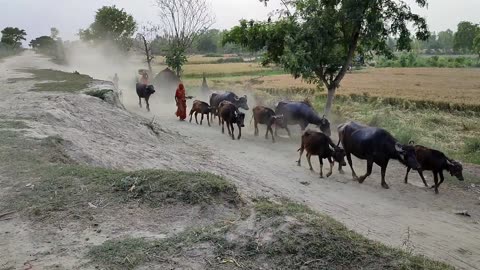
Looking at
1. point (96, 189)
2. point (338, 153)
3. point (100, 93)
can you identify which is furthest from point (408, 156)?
point (100, 93)

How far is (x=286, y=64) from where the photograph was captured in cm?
1794

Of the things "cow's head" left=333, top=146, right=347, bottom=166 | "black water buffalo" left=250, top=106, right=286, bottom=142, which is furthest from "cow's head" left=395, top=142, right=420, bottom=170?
"black water buffalo" left=250, top=106, right=286, bottom=142

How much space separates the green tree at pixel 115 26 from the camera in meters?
48.8

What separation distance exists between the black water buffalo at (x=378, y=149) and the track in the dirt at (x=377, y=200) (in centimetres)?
70

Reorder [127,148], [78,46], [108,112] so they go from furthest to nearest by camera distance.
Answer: [78,46] → [108,112] → [127,148]

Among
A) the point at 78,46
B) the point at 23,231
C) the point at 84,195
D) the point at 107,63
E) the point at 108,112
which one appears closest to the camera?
the point at 23,231

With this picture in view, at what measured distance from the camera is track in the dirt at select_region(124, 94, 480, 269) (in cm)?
871

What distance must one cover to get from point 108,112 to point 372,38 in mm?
10669

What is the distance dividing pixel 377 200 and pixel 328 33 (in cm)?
904

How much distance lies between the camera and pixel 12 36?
71.6m

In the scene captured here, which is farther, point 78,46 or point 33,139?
point 78,46

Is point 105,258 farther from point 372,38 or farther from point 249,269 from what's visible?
point 372,38

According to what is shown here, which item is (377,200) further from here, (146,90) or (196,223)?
(146,90)

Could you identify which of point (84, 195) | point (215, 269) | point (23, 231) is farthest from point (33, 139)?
point (215, 269)
